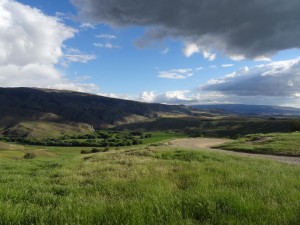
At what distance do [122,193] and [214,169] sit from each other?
6595 millimetres

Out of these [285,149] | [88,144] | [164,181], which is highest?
[164,181]

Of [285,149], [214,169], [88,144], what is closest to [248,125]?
[88,144]

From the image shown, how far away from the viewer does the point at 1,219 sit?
6.41m

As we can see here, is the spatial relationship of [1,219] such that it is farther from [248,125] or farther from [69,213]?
[248,125]

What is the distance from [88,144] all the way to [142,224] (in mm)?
150130

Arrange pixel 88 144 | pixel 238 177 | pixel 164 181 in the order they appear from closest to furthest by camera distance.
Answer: pixel 164 181, pixel 238 177, pixel 88 144

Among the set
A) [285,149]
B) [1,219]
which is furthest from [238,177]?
[285,149]

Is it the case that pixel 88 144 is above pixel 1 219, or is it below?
below

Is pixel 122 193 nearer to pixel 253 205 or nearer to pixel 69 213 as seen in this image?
pixel 69 213

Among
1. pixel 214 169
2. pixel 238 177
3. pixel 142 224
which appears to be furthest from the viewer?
pixel 214 169

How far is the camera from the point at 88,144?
501 feet

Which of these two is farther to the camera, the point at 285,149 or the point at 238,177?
the point at 285,149

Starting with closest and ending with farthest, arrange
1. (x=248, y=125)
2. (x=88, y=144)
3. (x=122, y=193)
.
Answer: (x=122, y=193) < (x=88, y=144) < (x=248, y=125)

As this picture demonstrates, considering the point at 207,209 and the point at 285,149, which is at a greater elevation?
the point at 207,209
